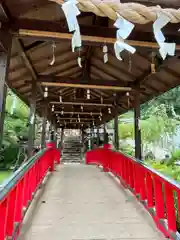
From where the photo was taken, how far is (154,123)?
1033cm

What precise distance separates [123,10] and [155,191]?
2.35m

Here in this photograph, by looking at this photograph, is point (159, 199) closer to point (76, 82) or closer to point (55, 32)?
point (55, 32)

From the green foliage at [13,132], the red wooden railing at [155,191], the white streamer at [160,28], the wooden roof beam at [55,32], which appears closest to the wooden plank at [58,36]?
the wooden roof beam at [55,32]

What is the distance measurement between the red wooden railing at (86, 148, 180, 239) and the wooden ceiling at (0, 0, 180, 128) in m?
1.69

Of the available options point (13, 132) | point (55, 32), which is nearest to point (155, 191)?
point (55, 32)

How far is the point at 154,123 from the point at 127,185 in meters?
6.50

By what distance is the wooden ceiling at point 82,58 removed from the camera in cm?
252

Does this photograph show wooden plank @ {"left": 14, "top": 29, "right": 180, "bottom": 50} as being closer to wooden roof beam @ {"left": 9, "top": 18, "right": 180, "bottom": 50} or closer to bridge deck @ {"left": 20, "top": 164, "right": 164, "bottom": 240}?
wooden roof beam @ {"left": 9, "top": 18, "right": 180, "bottom": 50}

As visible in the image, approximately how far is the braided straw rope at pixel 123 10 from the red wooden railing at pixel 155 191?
5.38 feet

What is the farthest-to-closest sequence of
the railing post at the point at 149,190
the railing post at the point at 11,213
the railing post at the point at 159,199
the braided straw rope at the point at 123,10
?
the railing post at the point at 149,190 < the railing post at the point at 159,199 < the railing post at the point at 11,213 < the braided straw rope at the point at 123,10

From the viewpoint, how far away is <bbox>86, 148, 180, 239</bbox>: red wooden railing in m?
2.29

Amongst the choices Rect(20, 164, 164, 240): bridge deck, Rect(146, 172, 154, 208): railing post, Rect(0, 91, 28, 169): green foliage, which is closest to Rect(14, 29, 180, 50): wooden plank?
Rect(146, 172, 154, 208): railing post

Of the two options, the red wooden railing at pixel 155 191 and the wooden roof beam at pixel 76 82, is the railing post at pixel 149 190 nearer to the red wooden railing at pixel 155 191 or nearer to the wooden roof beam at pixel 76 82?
the red wooden railing at pixel 155 191

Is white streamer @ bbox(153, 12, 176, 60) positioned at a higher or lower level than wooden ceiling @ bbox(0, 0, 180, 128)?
lower
